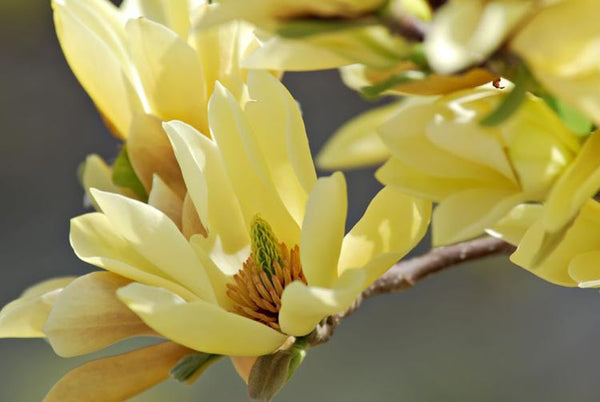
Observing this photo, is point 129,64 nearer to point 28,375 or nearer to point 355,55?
point 355,55

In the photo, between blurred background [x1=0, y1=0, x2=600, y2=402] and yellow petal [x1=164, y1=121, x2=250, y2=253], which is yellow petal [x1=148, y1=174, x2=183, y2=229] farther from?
blurred background [x1=0, y1=0, x2=600, y2=402]

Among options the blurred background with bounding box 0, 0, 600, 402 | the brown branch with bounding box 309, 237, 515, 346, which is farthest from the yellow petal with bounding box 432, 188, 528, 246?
the blurred background with bounding box 0, 0, 600, 402

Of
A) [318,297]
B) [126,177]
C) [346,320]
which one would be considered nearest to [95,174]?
[126,177]

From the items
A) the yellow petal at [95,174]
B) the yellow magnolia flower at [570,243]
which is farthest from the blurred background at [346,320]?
the yellow magnolia flower at [570,243]

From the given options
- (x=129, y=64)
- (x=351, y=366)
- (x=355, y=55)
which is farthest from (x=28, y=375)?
(x=355, y=55)

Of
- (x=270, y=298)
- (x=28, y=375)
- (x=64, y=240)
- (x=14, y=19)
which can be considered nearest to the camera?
(x=270, y=298)
